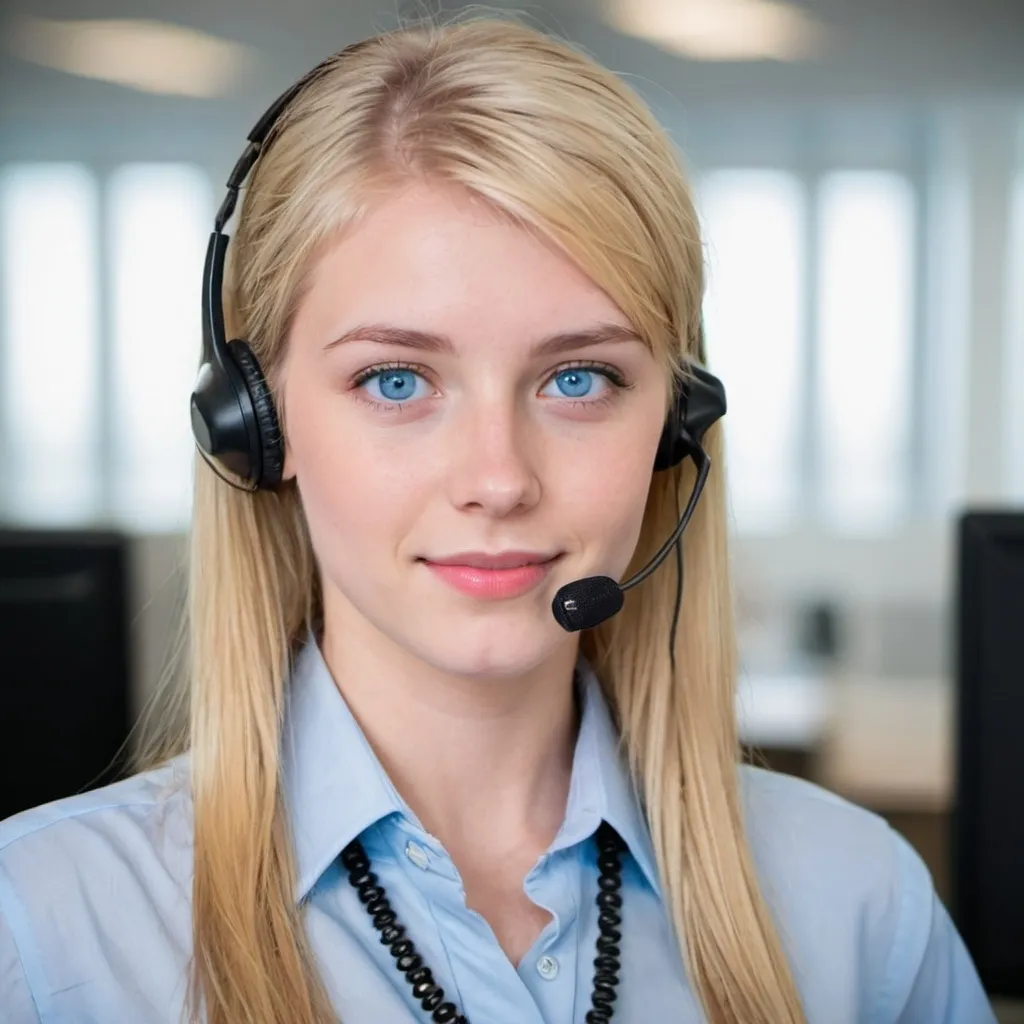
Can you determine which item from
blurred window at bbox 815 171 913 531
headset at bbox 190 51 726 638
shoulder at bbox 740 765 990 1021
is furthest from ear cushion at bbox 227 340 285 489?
blurred window at bbox 815 171 913 531

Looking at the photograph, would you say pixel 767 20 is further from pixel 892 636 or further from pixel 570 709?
pixel 570 709

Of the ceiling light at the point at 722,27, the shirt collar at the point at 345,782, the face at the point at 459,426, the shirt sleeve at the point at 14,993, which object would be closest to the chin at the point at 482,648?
the face at the point at 459,426

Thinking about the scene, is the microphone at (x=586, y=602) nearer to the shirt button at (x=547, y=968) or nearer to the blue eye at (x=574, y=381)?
the blue eye at (x=574, y=381)

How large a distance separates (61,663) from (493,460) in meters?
0.48

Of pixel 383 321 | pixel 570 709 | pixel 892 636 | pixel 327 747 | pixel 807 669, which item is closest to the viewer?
pixel 383 321

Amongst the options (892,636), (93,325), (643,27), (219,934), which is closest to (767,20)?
(643,27)

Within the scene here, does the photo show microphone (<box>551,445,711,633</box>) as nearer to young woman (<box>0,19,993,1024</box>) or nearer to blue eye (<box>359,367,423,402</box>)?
young woman (<box>0,19,993,1024</box>)

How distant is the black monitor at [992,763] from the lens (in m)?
1.14

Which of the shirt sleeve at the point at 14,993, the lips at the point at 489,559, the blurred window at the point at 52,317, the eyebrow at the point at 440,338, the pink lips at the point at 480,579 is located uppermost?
the blurred window at the point at 52,317

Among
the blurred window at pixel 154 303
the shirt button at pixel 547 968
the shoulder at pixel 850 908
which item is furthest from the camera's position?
the blurred window at pixel 154 303

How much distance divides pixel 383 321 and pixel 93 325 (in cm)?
379

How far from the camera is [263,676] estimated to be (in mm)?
1091

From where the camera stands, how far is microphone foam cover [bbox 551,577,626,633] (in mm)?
961

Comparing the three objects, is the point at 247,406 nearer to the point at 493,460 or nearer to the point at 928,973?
the point at 493,460
